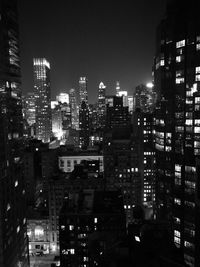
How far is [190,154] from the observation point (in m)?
36.7

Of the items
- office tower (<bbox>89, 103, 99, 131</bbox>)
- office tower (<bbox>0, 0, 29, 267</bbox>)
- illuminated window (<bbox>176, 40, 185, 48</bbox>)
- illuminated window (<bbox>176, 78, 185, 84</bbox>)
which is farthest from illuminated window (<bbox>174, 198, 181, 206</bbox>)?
office tower (<bbox>89, 103, 99, 131</bbox>)

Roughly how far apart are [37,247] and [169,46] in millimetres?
38901

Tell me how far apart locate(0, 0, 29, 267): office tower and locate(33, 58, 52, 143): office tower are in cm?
10647

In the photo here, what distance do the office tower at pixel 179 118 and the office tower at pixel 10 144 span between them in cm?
1872

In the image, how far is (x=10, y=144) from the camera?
108 feet

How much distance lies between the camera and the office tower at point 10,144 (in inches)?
1213

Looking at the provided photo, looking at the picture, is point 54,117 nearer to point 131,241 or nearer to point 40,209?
point 40,209

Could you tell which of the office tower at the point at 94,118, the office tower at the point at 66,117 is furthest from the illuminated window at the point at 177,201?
the office tower at the point at 66,117

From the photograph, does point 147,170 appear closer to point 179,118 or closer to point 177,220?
point 177,220

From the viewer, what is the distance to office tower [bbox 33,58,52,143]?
144875 mm

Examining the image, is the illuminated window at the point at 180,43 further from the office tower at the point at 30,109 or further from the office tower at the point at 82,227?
the office tower at the point at 30,109

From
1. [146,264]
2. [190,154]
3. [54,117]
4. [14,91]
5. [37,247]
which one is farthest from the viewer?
[54,117]

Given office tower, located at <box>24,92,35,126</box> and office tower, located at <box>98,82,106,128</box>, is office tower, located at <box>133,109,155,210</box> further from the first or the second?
office tower, located at <box>24,92,35,126</box>

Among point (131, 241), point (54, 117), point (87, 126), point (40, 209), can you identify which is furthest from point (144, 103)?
point (131, 241)
